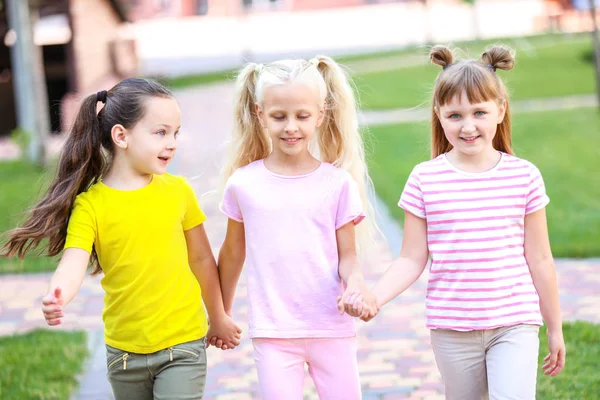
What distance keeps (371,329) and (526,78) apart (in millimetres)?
17338

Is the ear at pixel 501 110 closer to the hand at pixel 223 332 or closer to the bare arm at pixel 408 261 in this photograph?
the bare arm at pixel 408 261

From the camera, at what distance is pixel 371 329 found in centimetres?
563

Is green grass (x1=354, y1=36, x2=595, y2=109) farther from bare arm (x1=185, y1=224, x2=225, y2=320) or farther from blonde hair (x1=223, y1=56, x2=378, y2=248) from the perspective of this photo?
bare arm (x1=185, y1=224, x2=225, y2=320)

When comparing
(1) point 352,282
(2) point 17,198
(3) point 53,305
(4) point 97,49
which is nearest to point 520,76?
(4) point 97,49

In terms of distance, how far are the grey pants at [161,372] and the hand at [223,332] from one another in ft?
0.66

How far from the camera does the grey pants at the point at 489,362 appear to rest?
9.72 ft

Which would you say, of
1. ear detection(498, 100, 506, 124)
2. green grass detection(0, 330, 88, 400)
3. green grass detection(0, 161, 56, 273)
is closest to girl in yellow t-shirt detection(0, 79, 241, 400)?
ear detection(498, 100, 506, 124)

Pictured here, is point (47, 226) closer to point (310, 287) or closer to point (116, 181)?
point (116, 181)

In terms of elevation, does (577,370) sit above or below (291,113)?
below

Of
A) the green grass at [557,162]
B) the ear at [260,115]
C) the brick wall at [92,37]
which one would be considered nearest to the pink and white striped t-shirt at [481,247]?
the ear at [260,115]

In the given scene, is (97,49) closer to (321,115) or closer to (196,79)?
(196,79)

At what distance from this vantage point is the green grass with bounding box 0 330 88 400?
462cm

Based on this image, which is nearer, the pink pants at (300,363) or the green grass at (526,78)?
the pink pants at (300,363)

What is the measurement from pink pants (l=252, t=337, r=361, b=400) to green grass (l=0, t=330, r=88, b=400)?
1.78 meters
